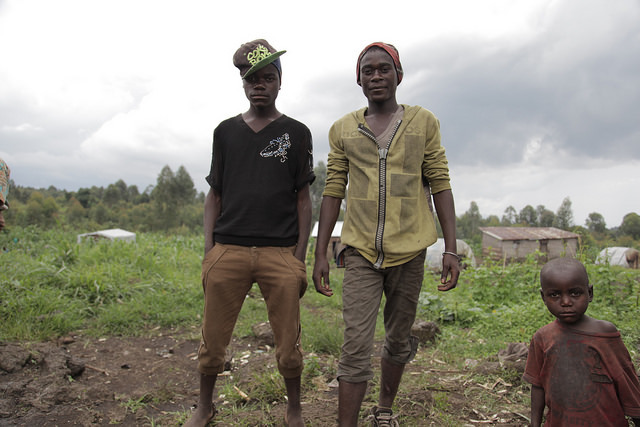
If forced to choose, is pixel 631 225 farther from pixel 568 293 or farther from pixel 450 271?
pixel 568 293

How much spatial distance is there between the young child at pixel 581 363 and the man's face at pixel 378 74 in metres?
1.12

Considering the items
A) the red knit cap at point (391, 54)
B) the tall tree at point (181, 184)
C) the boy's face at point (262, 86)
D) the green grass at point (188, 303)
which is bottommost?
the green grass at point (188, 303)

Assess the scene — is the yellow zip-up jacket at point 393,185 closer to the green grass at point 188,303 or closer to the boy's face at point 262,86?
the boy's face at point 262,86

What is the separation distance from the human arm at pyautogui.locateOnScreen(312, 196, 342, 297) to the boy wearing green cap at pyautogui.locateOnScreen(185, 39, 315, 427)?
0.10 metres

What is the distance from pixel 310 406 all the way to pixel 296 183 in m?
1.41

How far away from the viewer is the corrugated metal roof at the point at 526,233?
17094 millimetres

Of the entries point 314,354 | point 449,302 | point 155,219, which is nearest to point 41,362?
point 314,354

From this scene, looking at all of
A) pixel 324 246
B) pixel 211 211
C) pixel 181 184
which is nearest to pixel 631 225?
pixel 324 246

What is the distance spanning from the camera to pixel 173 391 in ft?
10.4

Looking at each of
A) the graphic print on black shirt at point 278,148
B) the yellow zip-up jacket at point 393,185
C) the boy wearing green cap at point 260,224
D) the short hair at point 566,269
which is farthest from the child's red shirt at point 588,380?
the graphic print on black shirt at point 278,148

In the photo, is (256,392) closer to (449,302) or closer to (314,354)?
(314,354)

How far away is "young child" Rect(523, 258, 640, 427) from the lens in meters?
1.63

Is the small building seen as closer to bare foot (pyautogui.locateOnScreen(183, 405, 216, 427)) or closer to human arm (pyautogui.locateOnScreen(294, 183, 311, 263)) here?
human arm (pyautogui.locateOnScreen(294, 183, 311, 263))

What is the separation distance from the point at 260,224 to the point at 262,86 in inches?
28.0
